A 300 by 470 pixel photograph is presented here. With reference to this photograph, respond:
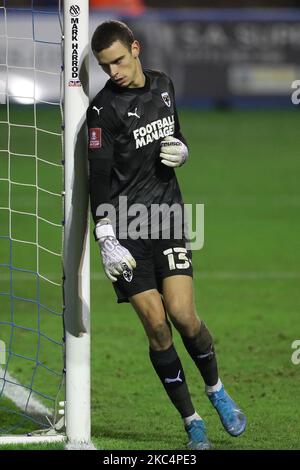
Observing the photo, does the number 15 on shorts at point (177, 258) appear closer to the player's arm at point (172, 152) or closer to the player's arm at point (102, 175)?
the player's arm at point (102, 175)

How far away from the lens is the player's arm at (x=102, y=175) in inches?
233

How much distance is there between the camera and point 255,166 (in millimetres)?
19797

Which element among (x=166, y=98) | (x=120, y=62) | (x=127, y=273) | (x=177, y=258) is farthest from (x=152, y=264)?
(x=120, y=62)

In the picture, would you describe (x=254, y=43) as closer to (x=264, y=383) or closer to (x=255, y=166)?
(x=255, y=166)

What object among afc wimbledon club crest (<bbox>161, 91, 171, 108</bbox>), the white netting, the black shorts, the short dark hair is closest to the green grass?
the white netting

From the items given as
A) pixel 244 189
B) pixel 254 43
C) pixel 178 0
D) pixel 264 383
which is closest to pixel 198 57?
pixel 254 43

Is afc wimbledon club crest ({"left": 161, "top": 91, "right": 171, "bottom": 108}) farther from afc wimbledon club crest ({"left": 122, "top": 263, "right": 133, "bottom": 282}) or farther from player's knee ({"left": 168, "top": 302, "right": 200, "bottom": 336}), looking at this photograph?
player's knee ({"left": 168, "top": 302, "right": 200, "bottom": 336})

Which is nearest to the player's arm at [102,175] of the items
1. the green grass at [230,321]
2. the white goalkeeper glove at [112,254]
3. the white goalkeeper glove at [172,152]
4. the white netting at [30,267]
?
the white goalkeeper glove at [112,254]

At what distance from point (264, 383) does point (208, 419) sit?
101 cm

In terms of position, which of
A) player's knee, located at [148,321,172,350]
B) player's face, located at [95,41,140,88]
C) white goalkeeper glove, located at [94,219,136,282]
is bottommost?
player's knee, located at [148,321,172,350]

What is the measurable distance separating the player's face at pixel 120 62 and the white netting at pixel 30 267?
0.45 metres

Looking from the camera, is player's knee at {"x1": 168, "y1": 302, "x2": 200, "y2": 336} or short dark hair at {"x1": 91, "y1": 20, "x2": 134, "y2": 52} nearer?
short dark hair at {"x1": 91, "y1": 20, "x2": 134, "y2": 52}

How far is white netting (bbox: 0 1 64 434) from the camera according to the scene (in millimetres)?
6941

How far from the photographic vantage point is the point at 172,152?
6094 millimetres
